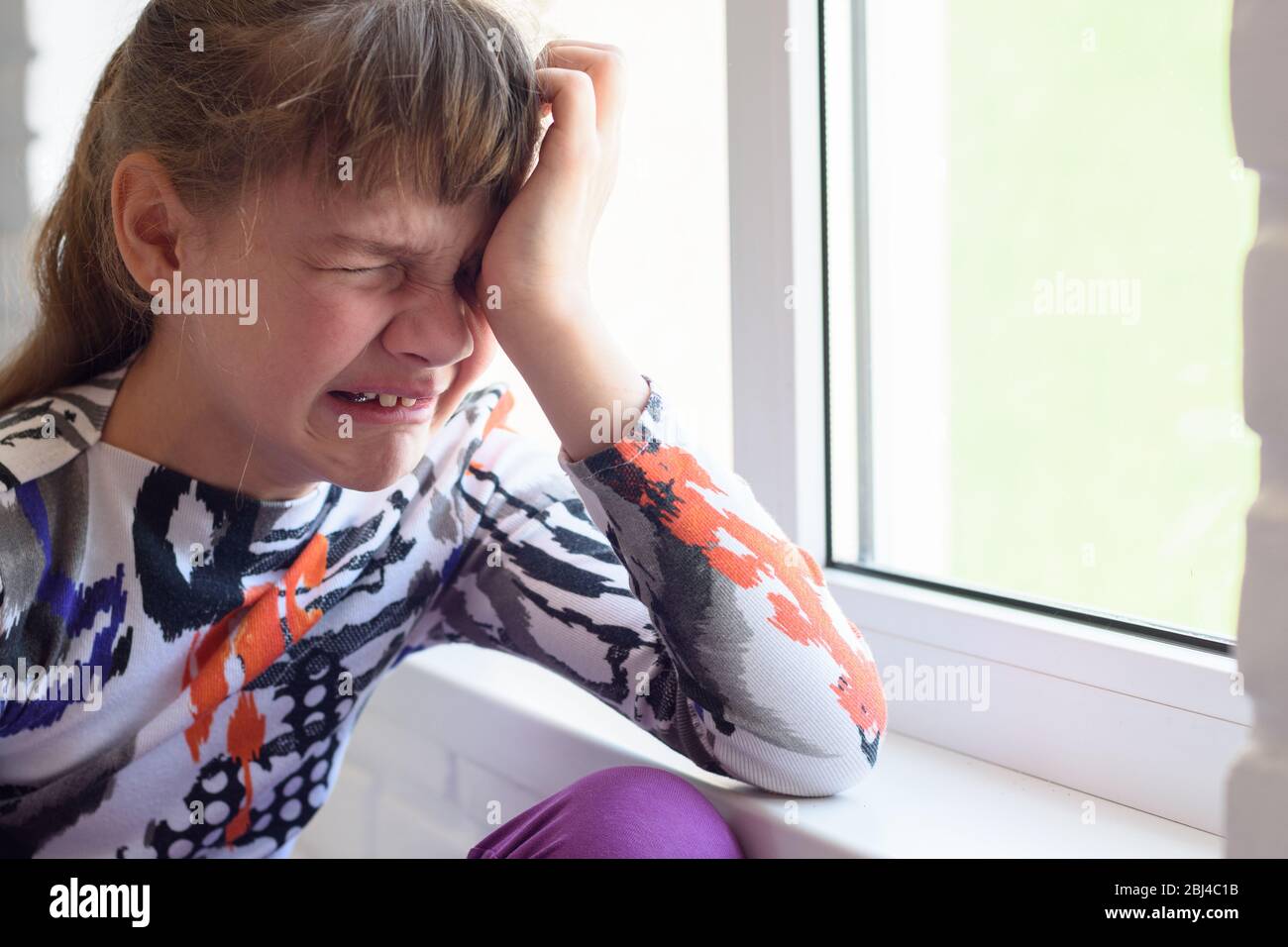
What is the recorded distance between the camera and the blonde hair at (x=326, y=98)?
688 millimetres

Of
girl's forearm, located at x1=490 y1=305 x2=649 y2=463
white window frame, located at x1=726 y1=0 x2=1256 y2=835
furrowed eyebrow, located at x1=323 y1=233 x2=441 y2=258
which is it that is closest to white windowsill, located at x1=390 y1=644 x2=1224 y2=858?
white window frame, located at x1=726 y1=0 x2=1256 y2=835

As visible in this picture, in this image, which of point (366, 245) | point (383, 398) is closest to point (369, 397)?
Answer: point (383, 398)

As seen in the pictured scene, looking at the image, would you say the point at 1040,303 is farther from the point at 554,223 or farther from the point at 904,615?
the point at 554,223

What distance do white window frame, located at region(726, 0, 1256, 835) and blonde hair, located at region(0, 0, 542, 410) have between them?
310 millimetres

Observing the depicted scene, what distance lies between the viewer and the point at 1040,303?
2.87ft

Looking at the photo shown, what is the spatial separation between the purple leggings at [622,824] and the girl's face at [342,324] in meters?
0.26

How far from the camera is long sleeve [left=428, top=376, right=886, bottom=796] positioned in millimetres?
756

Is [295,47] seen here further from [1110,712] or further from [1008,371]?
[1110,712]

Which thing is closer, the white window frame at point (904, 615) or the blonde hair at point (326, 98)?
the blonde hair at point (326, 98)

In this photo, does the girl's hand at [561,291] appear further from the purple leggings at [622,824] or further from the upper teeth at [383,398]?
the purple leggings at [622,824]

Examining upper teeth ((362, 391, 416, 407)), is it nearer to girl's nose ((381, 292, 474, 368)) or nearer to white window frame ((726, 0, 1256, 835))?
girl's nose ((381, 292, 474, 368))

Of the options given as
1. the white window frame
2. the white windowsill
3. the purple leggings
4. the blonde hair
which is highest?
the blonde hair

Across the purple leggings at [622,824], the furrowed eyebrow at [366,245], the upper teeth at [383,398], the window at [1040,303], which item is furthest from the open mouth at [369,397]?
the window at [1040,303]

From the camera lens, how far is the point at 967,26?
917 millimetres
